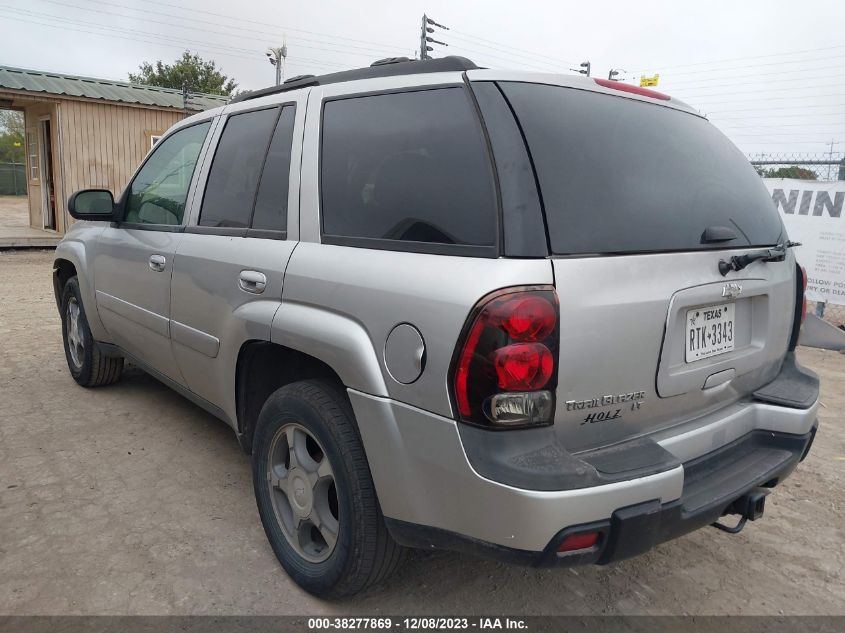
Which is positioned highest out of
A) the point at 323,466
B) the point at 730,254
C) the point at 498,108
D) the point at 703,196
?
the point at 498,108

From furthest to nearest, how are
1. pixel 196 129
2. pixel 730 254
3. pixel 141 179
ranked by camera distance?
pixel 141 179
pixel 196 129
pixel 730 254

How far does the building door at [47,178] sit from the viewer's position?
15047 mm

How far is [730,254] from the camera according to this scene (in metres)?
2.22

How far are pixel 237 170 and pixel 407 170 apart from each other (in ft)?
3.93

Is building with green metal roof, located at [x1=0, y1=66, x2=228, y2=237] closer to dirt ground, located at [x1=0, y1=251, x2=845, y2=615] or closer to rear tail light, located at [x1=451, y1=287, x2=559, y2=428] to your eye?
dirt ground, located at [x1=0, y1=251, x2=845, y2=615]

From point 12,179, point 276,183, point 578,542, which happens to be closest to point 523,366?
point 578,542

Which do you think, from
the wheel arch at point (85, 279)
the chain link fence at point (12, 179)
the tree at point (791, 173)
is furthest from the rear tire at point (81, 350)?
the chain link fence at point (12, 179)

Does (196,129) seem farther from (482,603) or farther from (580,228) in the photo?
(482,603)

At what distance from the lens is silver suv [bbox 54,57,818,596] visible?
1753mm

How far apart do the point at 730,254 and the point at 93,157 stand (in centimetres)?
1517

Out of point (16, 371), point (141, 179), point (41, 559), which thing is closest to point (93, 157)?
point (16, 371)

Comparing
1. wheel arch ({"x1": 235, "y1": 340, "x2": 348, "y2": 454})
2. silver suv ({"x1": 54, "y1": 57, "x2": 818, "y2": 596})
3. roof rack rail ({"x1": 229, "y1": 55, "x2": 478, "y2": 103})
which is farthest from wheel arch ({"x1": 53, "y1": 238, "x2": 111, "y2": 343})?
roof rack rail ({"x1": 229, "y1": 55, "x2": 478, "y2": 103})

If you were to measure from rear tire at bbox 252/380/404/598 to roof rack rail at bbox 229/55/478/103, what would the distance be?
1.16 metres

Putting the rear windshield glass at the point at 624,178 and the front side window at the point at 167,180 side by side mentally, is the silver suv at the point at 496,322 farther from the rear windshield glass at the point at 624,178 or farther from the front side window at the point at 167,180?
the front side window at the point at 167,180
